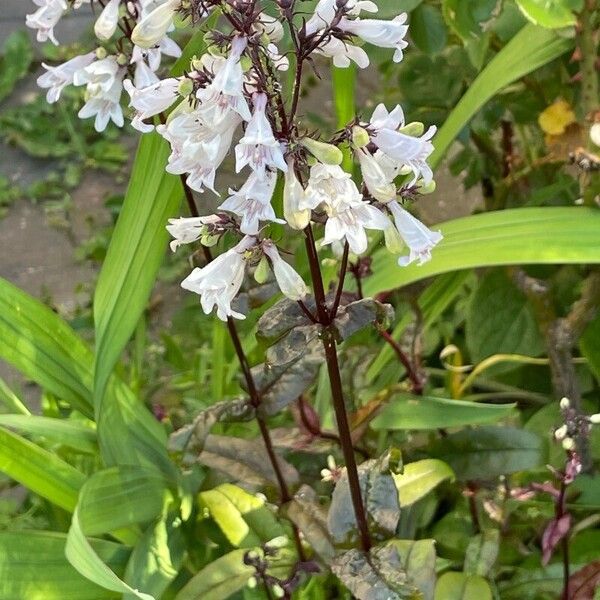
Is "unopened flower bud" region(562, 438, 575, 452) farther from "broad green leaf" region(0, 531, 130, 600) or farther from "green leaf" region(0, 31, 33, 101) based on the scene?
"green leaf" region(0, 31, 33, 101)

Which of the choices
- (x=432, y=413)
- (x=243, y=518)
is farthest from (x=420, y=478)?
(x=243, y=518)

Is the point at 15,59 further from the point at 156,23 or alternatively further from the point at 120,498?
the point at 156,23

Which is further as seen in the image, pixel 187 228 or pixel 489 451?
pixel 489 451

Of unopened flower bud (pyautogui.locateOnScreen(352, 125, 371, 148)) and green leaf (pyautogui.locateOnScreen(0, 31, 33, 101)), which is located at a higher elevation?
green leaf (pyautogui.locateOnScreen(0, 31, 33, 101))

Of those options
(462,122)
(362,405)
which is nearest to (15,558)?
(362,405)

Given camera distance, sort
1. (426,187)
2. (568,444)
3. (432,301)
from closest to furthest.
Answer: (426,187) → (568,444) → (432,301)

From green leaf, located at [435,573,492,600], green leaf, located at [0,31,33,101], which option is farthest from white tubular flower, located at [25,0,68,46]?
green leaf, located at [0,31,33,101]

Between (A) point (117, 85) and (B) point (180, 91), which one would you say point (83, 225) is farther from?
(B) point (180, 91)

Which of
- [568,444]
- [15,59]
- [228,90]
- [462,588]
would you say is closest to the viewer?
[228,90]
